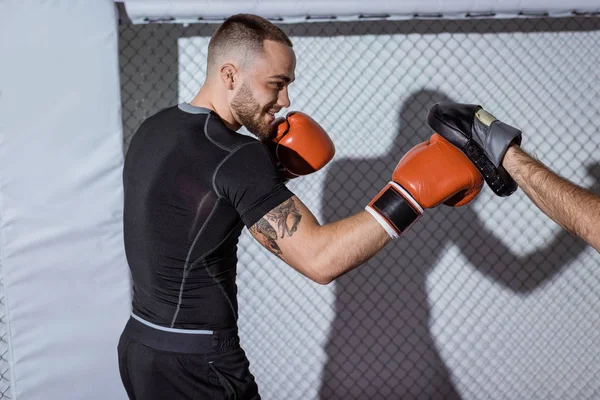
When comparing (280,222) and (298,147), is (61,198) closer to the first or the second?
(298,147)

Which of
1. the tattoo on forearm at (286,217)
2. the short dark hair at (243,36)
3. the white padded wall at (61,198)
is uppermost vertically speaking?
Answer: the short dark hair at (243,36)

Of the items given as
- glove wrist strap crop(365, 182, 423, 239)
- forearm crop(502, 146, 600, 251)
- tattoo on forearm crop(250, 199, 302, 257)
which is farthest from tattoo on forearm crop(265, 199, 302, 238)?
forearm crop(502, 146, 600, 251)

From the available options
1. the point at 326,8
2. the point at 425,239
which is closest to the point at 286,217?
the point at 326,8

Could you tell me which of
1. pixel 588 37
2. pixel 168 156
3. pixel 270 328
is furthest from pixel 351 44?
pixel 168 156

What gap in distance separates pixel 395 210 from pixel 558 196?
40cm

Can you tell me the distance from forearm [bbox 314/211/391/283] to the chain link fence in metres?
1.59

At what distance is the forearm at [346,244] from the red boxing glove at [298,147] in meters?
0.52

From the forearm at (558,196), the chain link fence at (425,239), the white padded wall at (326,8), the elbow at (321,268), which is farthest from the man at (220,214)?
the chain link fence at (425,239)

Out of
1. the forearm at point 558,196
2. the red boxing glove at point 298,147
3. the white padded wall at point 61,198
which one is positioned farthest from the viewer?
the white padded wall at point 61,198

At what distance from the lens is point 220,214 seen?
4.78ft

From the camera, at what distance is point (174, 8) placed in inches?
87.4

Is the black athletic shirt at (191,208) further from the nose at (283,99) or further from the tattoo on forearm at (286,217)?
the nose at (283,99)

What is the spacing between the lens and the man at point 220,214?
1.38 m

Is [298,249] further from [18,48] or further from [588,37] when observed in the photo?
[588,37]
